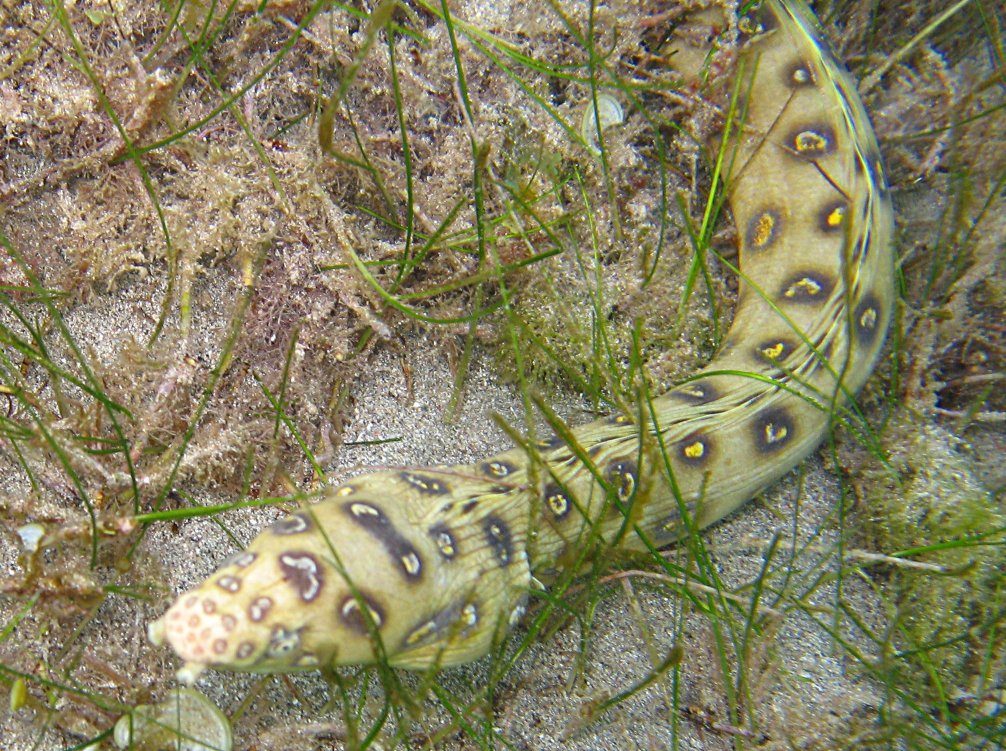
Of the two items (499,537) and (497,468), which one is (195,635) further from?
(497,468)

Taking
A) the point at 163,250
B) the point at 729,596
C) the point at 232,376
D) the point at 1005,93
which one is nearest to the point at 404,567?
the point at 232,376

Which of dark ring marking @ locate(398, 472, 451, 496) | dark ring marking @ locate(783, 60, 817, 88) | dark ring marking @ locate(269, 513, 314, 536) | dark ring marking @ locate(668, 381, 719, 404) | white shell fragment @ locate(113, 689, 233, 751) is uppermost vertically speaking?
dark ring marking @ locate(783, 60, 817, 88)

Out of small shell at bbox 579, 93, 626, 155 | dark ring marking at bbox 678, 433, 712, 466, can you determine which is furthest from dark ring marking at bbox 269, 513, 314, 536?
small shell at bbox 579, 93, 626, 155

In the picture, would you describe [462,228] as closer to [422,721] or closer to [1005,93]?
[422,721]

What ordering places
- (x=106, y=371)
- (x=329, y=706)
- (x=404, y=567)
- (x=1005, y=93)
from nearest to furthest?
(x=404, y=567), (x=329, y=706), (x=106, y=371), (x=1005, y=93)

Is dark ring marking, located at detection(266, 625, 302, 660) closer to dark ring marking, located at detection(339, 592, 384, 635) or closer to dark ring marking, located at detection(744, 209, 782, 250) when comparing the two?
dark ring marking, located at detection(339, 592, 384, 635)

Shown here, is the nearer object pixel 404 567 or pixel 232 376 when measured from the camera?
pixel 404 567
